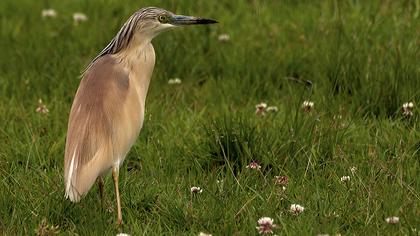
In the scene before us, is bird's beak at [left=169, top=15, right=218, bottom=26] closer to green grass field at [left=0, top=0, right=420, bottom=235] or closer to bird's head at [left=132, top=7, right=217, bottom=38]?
bird's head at [left=132, top=7, right=217, bottom=38]

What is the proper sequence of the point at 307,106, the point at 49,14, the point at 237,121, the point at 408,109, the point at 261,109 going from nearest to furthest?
the point at 237,121
the point at 307,106
the point at 408,109
the point at 261,109
the point at 49,14

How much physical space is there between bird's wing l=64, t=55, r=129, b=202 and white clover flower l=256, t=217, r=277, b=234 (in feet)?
2.85

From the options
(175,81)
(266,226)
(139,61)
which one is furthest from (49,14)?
(266,226)

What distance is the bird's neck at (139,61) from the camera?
5504 mm

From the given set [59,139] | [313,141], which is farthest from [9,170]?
[313,141]

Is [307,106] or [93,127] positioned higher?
[93,127]

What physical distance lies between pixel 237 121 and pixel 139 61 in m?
0.91

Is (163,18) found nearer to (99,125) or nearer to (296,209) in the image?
(99,125)

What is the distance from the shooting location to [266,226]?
15.6ft

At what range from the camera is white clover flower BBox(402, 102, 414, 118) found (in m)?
6.46

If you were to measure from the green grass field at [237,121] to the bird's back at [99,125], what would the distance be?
0.87 feet

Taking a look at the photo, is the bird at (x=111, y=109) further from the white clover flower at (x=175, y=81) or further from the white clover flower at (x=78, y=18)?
the white clover flower at (x=78, y=18)

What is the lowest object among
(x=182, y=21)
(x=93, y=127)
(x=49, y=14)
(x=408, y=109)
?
(x=49, y=14)

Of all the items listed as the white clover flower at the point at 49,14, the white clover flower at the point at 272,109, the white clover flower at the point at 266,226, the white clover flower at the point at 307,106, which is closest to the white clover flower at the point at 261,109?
the white clover flower at the point at 272,109
